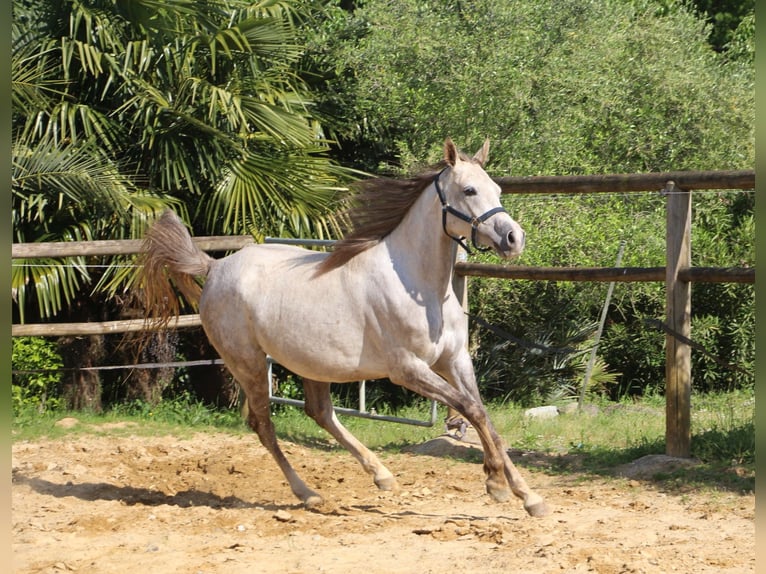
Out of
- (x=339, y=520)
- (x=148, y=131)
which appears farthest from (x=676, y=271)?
(x=148, y=131)

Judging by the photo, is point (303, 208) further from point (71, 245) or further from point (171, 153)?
point (71, 245)

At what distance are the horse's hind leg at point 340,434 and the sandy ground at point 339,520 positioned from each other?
125 millimetres

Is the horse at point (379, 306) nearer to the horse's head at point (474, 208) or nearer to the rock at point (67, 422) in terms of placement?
the horse's head at point (474, 208)

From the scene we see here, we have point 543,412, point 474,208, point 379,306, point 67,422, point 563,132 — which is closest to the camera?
point 474,208

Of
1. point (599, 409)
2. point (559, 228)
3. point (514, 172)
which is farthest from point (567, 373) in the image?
point (514, 172)

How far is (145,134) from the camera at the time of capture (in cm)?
892

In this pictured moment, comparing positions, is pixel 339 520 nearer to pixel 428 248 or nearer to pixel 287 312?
pixel 287 312

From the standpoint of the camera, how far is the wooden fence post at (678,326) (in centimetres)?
611

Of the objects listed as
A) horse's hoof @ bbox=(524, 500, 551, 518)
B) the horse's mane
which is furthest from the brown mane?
horse's hoof @ bbox=(524, 500, 551, 518)

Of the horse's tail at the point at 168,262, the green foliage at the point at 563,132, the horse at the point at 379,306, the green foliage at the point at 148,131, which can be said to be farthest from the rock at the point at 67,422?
the green foliage at the point at 563,132

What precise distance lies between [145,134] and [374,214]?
13.1 ft

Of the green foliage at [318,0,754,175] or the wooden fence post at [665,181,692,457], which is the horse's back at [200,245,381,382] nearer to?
the wooden fence post at [665,181,692,457]

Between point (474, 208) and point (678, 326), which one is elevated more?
point (474, 208)

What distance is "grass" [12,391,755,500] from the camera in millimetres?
6023
